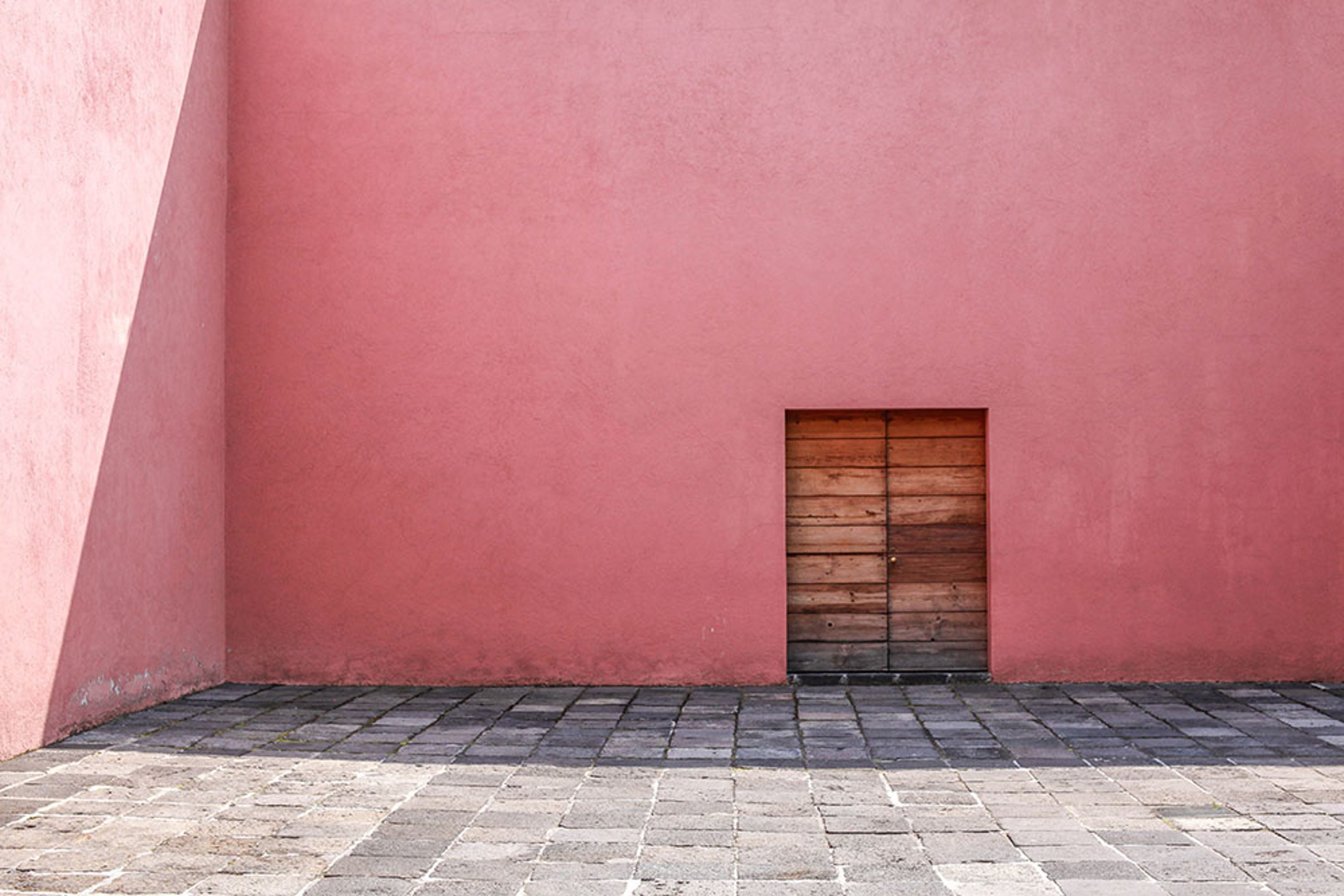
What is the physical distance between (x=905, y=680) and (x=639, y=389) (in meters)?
2.65

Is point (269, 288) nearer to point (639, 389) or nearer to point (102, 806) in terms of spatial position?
point (639, 389)

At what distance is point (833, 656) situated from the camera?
8.56 m

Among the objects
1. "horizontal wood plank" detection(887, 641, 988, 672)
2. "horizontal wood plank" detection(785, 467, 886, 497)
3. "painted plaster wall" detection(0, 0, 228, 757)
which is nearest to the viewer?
"painted plaster wall" detection(0, 0, 228, 757)

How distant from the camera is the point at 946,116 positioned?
8.46 meters

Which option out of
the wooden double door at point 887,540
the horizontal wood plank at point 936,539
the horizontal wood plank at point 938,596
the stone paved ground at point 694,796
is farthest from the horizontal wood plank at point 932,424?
the stone paved ground at point 694,796

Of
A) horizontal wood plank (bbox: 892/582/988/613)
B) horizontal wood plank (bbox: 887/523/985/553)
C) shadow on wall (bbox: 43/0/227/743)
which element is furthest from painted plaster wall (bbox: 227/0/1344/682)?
shadow on wall (bbox: 43/0/227/743)

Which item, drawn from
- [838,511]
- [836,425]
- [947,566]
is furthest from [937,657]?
[836,425]

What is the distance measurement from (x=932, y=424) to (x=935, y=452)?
198mm

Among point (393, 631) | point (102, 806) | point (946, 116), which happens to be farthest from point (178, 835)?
point (946, 116)

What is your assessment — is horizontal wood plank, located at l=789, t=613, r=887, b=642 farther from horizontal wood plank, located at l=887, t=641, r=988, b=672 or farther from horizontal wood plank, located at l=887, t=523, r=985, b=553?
horizontal wood plank, located at l=887, t=523, r=985, b=553

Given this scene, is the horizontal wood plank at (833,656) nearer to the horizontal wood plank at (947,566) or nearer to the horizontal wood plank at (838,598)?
the horizontal wood plank at (838,598)

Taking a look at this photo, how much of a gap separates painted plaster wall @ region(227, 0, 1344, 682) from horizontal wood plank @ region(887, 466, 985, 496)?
197 millimetres

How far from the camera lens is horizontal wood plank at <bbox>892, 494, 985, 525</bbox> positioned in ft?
28.3

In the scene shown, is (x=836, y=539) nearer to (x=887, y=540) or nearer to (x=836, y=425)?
(x=887, y=540)
